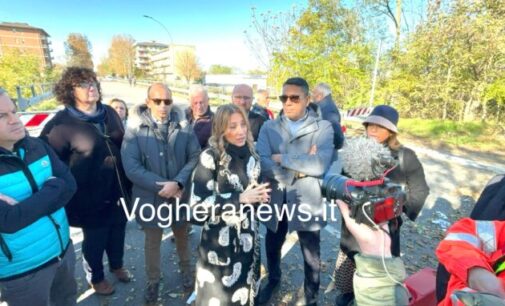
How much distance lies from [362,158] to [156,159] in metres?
2.04

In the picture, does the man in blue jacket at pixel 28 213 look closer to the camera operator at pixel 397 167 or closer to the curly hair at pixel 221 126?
the curly hair at pixel 221 126

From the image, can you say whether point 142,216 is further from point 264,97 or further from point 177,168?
point 264,97

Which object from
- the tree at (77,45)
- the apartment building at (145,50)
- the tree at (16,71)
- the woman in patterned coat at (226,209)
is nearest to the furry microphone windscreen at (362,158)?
the woman in patterned coat at (226,209)

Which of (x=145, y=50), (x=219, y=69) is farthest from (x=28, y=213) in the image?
(x=145, y=50)

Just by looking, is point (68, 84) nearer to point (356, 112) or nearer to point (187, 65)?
point (356, 112)

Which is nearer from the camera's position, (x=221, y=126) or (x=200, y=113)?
(x=221, y=126)

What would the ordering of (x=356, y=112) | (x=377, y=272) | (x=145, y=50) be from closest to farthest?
(x=377, y=272) < (x=356, y=112) < (x=145, y=50)

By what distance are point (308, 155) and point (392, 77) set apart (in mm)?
12200

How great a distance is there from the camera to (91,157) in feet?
8.48

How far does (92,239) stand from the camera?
276cm

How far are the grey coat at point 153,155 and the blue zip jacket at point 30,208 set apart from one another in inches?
25.2

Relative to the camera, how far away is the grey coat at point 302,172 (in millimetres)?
2436

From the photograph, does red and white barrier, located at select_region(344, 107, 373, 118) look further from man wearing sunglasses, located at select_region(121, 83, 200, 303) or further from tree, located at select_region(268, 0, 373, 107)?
man wearing sunglasses, located at select_region(121, 83, 200, 303)

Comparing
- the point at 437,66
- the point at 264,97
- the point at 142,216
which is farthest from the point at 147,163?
the point at 437,66
